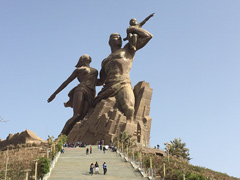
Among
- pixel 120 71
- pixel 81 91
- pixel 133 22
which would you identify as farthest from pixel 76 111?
pixel 133 22

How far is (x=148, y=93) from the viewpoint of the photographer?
34.0 m

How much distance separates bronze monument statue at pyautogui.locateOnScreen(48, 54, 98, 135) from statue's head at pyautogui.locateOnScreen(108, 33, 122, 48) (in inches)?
110

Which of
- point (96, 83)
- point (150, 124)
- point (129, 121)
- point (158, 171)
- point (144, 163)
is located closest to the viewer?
point (158, 171)

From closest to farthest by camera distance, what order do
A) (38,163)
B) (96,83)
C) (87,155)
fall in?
(38,163), (87,155), (96,83)

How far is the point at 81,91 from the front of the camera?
114ft

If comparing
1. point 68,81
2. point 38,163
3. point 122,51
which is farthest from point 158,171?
point 68,81

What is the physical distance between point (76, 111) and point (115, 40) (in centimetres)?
788


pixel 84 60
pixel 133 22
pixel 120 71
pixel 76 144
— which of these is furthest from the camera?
pixel 84 60

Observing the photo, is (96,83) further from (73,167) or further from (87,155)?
(73,167)

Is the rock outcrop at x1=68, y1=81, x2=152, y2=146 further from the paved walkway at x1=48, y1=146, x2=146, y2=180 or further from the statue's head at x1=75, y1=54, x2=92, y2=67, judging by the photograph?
the paved walkway at x1=48, y1=146, x2=146, y2=180

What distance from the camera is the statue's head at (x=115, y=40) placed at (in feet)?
117

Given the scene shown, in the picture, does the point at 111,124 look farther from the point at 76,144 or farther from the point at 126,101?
the point at 76,144

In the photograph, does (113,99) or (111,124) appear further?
(113,99)

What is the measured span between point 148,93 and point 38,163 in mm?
19061
